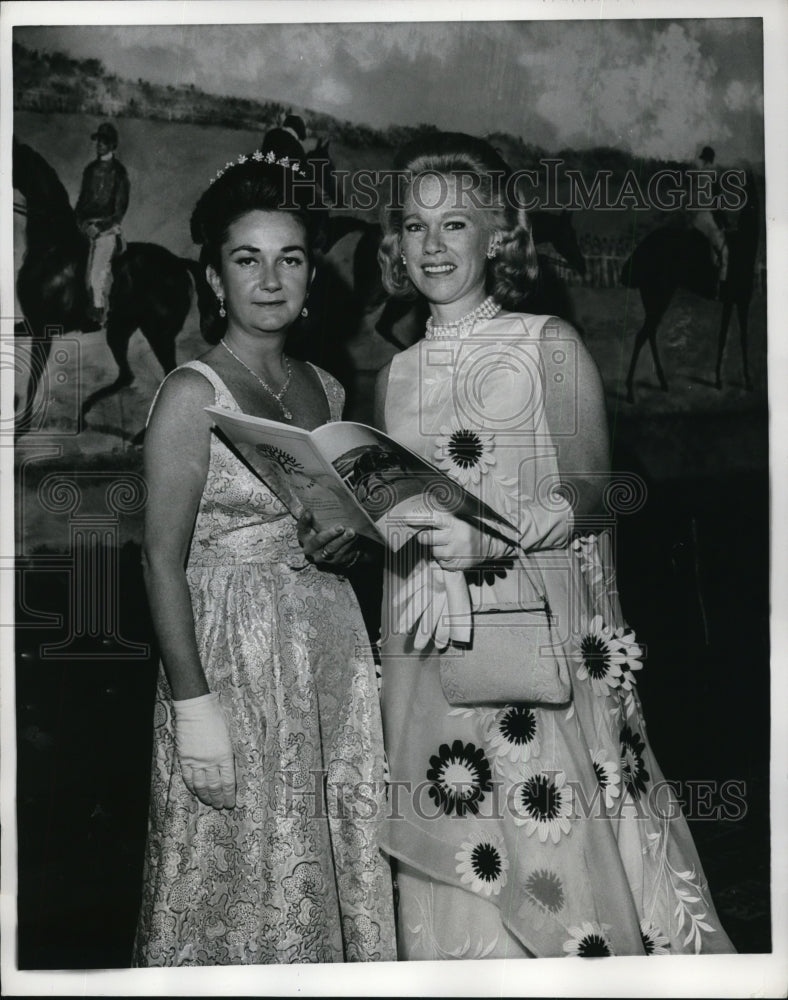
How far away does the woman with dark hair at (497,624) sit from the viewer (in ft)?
8.57

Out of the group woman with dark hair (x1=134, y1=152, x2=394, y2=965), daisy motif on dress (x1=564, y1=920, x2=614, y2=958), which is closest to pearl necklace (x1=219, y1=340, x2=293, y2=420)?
woman with dark hair (x1=134, y1=152, x2=394, y2=965)

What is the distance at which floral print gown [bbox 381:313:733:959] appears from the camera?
2.61 m

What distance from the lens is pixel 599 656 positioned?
2654 millimetres

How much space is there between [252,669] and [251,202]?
1.13m

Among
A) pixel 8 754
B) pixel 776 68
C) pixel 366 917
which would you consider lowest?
pixel 366 917

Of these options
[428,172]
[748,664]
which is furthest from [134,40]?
[748,664]

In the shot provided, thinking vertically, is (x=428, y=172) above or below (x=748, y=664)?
above

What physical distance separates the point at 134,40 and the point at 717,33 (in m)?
1.47

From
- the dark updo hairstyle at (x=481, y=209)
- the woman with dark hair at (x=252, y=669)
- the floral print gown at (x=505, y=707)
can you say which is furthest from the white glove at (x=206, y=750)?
the dark updo hairstyle at (x=481, y=209)

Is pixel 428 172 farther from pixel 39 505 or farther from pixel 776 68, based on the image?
pixel 39 505

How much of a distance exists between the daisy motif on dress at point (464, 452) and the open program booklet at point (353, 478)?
1.7 inches

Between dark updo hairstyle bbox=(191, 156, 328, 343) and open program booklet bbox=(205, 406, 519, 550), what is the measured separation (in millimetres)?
424

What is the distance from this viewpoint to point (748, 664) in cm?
272

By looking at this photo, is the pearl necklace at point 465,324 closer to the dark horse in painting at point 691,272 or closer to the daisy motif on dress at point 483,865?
the dark horse in painting at point 691,272
